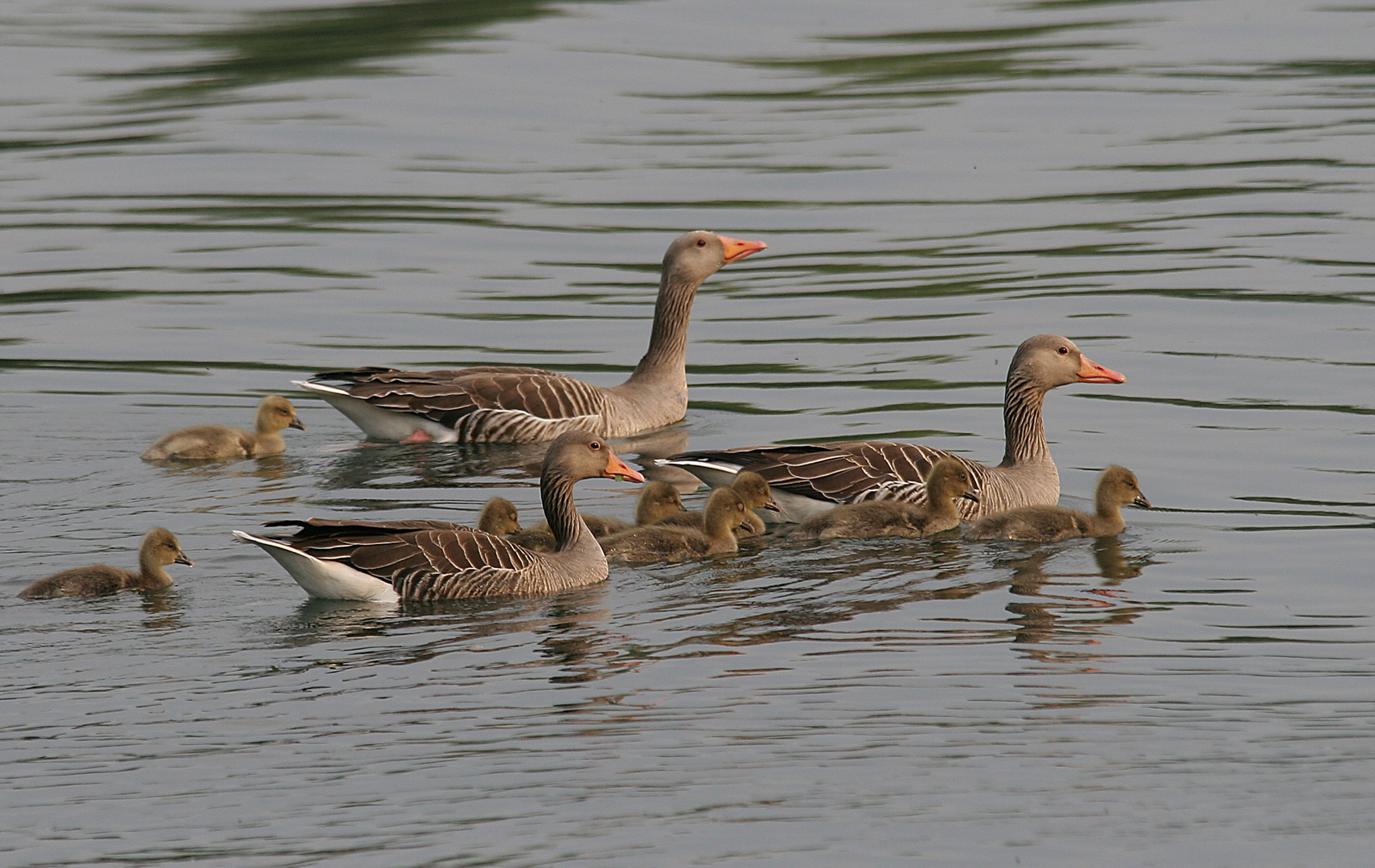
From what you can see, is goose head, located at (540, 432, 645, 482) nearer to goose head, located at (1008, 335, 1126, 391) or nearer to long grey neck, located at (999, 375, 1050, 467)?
long grey neck, located at (999, 375, 1050, 467)

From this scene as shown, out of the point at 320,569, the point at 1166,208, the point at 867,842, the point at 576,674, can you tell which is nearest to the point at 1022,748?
the point at 867,842

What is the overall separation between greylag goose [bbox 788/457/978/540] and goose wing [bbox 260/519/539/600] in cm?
239

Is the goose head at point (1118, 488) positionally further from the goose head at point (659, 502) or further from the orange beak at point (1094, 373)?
the goose head at point (659, 502)

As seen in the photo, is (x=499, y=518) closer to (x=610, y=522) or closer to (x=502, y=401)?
(x=610, y=522)

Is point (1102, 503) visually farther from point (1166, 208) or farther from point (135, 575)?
point (1166, 208)

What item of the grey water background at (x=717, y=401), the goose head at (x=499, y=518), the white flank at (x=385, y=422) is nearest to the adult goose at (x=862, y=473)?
the grey water background at (x=717, y=401)

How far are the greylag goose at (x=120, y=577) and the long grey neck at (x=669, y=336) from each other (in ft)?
22.0

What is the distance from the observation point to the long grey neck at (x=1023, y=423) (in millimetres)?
14609

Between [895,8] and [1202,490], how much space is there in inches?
1056

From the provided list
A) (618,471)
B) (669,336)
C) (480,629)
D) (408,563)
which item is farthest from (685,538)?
(669,336)

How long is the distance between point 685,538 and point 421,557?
6.21 ft

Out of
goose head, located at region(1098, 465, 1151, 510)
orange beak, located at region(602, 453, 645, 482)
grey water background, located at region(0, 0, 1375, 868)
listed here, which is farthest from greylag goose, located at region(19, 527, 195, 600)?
goose head, located at region(1098, 465, 1151, 510)

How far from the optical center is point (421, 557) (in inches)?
459

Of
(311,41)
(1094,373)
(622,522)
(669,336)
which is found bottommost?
(622,522)
